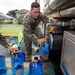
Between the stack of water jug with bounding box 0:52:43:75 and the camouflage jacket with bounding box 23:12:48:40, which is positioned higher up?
the camouflage jacket with bounding box 23:12:48:40

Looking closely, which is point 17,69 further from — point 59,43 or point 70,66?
point 59,43

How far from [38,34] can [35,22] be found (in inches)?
11.6

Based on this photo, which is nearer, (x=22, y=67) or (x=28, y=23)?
(x=22, y=67)

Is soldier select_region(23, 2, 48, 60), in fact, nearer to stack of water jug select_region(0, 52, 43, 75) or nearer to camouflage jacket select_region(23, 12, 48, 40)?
camouflage jacket select_region(23, 12, 48, 40)

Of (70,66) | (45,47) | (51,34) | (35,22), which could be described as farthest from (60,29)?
(70,66)

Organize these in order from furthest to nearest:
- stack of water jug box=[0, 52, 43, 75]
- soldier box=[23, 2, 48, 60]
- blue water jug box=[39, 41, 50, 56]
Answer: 1. soldier box=[23, 2, 48, 60]
2. blue water jug box=[39, 41, 50, 56]
3. stack of water jug box=[0, 52, 43, 75]

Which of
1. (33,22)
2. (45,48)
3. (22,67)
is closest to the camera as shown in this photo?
(22,67)

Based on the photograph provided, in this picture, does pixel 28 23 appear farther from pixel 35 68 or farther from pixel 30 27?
pixel 35 68

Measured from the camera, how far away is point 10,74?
1215 millimetres

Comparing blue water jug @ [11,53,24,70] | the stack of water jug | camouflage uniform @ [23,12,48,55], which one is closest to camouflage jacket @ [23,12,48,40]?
camouflage uniform @ [23,12,48,55]

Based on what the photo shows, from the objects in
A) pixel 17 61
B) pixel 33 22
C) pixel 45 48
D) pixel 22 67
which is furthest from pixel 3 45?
pixel 33 22

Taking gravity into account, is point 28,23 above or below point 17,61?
above

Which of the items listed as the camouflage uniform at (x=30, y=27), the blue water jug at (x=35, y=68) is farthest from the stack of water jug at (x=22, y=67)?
the camouflage uniform at (x=30, y=27)

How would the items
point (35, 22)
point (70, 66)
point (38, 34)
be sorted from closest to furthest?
point (70, 66) < point (35, 22) < point (38, 34)
